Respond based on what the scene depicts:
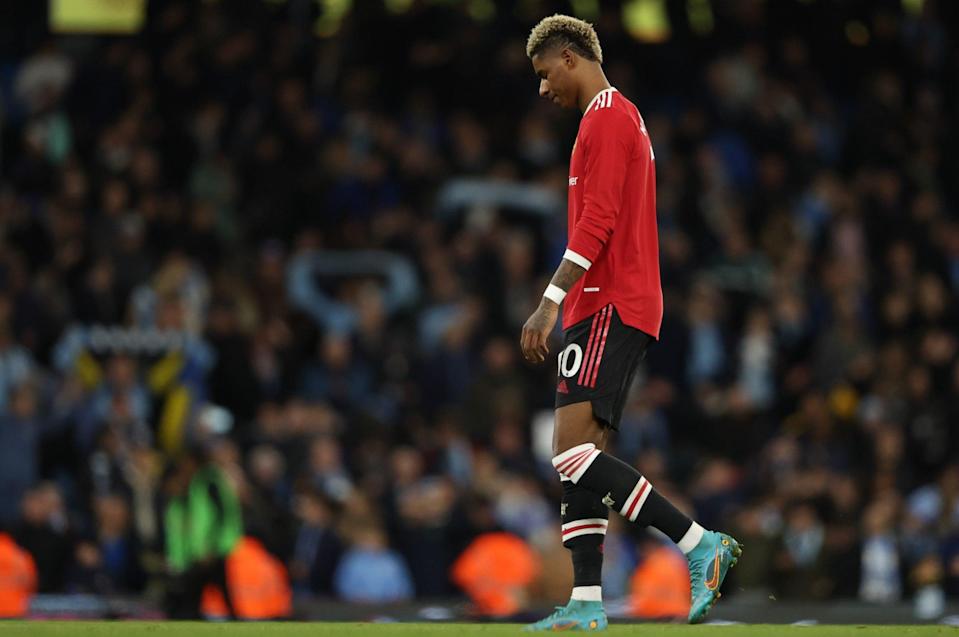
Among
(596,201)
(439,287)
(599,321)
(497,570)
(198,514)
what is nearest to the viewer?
(596,201)

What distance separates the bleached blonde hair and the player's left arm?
1.03ft

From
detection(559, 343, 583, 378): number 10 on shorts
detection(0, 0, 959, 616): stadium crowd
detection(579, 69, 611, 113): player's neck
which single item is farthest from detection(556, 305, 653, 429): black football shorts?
detection(0, 0, 959, 616): stadium crowd

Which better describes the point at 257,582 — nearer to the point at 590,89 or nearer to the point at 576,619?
the point at 576,619

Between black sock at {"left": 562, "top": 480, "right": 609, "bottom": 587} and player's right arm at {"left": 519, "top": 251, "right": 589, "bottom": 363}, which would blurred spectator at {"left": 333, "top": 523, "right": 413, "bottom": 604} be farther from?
player's right arm at {"left": 519, "top": 251, "right": 589, "bottom": 363}

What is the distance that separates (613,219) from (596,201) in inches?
3.7

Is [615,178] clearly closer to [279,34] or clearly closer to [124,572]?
[124,572]

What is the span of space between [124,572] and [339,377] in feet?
9.15

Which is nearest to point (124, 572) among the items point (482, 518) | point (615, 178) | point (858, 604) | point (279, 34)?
point (482, 518)

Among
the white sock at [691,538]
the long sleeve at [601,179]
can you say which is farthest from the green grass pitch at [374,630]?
the long sleeve at [601,179]

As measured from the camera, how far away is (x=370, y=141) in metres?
17.7

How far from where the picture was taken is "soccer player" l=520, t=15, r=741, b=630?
7238 mm

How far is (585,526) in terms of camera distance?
7371 millimetres

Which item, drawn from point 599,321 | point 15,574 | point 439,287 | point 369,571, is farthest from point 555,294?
point 439,287

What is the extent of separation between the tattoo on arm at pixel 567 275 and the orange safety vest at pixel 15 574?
23.0 ft
